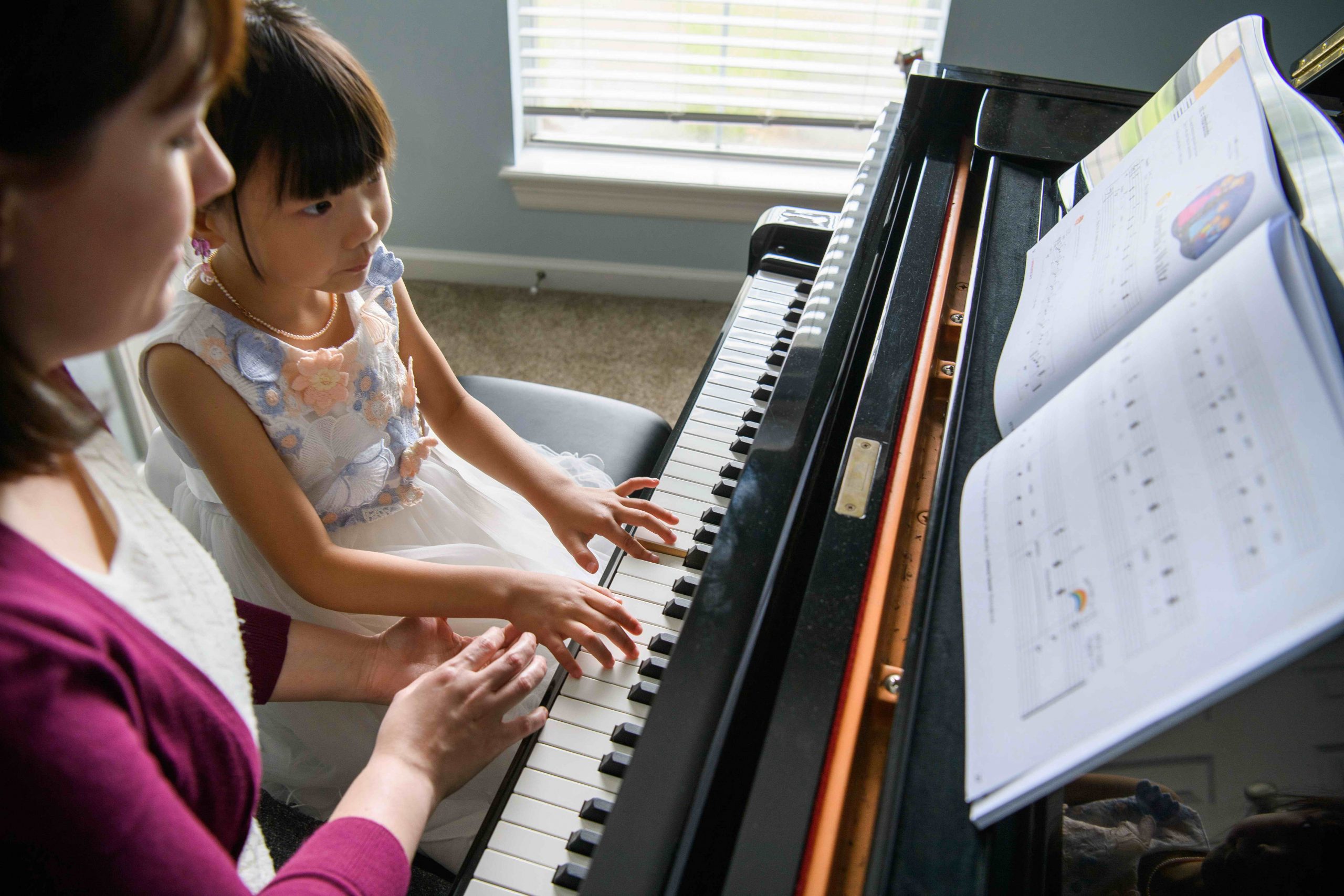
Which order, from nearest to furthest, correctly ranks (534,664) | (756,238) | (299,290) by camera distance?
(534,664)
(299,290)
(756,238)

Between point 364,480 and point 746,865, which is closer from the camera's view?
point 746,865

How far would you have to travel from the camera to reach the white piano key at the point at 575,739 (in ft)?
2.45

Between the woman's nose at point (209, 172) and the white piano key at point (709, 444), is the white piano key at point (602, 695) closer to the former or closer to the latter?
the white piano key at point (709, 444)

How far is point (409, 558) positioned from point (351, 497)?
107 millimetres

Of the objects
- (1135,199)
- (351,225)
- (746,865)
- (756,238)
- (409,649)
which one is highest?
(756,238)

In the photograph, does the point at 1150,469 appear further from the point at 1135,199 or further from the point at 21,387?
the point at 21,387

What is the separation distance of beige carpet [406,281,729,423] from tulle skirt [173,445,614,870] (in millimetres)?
1072

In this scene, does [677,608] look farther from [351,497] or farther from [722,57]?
[722,57]

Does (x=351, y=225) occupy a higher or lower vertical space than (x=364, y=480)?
higher

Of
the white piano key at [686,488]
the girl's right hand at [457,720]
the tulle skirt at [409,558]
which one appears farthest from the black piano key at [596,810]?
the white piano key at [686,488]

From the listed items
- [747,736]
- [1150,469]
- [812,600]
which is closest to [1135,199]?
[1150,469]

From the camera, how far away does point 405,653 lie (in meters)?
0.95

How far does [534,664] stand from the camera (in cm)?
86

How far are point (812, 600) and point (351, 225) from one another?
0.62m
